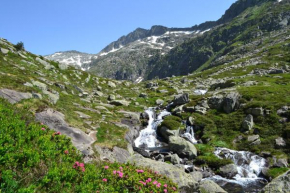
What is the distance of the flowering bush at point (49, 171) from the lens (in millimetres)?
6699

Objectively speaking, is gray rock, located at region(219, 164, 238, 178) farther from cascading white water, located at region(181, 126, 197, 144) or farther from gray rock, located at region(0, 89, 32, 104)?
gray rock, located at region(0, 89, 32, 104)

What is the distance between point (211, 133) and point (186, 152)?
27.3 ft

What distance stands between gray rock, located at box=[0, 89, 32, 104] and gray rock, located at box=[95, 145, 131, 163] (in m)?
8.97

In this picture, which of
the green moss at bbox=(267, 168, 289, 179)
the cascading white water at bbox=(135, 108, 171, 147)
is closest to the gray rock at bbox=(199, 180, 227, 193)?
the green moss at bbox=(267, 168, 289, 179)

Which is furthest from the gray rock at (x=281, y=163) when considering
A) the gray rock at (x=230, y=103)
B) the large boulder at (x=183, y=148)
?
the gray rock at (x=230, y=103)

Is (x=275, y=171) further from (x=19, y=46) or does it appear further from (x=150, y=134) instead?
(x=19, y=46)

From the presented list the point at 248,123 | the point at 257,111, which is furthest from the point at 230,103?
the point at 248,123

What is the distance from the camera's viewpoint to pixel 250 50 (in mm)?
185000

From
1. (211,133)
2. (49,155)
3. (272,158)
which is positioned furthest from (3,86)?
(272,158)

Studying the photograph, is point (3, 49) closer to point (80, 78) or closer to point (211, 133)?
point (80, 78)

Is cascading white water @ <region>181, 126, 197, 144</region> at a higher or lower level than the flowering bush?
lower

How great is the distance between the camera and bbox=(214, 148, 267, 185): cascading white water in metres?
24.6

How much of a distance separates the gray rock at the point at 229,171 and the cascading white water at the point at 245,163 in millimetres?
517

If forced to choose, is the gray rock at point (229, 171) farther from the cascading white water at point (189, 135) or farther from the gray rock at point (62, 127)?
the gray rock at point (62, 127)
